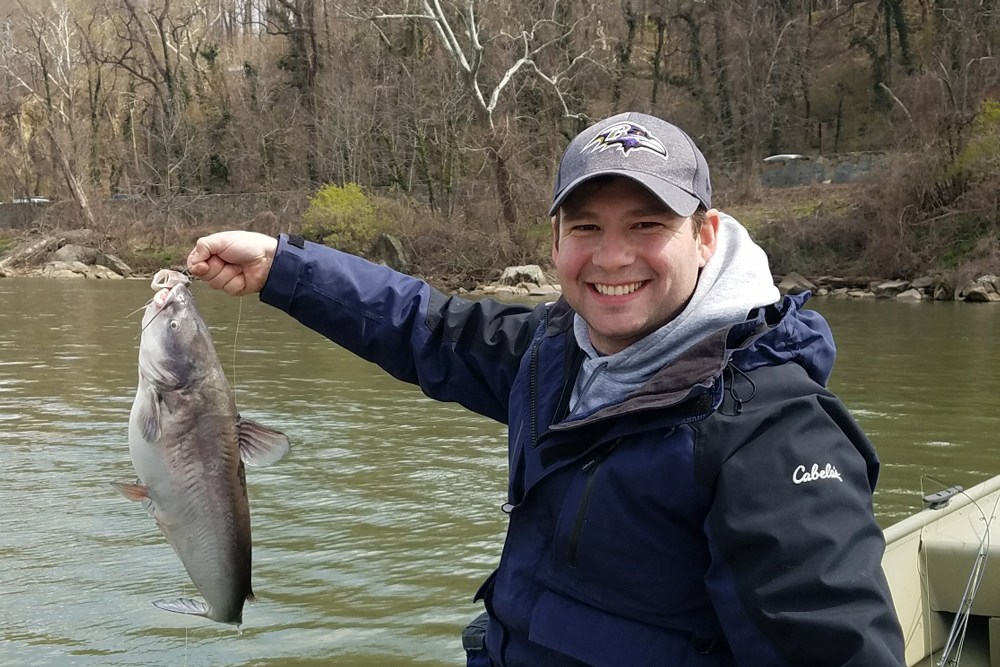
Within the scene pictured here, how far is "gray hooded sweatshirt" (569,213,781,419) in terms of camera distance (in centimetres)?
223

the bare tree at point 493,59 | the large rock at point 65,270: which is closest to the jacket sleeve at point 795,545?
the bare tree at point 493,59

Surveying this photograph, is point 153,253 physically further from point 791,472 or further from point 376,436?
point 791,472

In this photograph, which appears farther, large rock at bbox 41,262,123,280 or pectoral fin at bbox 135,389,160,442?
large rock at bbox 41,262,123,280

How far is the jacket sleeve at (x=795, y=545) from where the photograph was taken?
1.87 metres

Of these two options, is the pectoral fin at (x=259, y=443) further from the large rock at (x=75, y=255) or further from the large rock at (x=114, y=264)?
the large rock at (x=75, y=255)

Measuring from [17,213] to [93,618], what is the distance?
1629 inches

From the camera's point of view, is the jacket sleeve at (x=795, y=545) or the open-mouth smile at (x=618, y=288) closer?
the jacket sleeve at (x=795, y=545)

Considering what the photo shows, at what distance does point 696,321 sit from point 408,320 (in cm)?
108

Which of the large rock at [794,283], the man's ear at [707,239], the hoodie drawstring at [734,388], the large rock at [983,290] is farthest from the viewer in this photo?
the large rock at [794,283]

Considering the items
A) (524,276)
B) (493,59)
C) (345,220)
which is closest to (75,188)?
(345,220)

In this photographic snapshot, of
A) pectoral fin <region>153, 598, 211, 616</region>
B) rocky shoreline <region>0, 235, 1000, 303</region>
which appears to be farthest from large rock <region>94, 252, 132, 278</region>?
pectoral fin <region>153, 598, 211, 616</region>

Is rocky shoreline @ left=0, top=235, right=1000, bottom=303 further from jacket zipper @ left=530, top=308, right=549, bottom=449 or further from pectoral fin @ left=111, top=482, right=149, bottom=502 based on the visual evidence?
pectoral fin @ left=111, top=482, right=149, bottom=502

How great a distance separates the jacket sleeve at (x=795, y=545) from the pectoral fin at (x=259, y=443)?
1255mm

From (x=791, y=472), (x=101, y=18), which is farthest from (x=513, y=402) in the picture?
(x=101, y=18)
